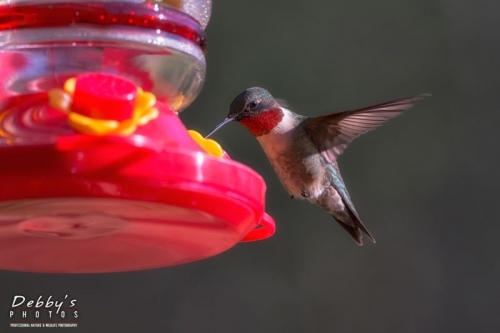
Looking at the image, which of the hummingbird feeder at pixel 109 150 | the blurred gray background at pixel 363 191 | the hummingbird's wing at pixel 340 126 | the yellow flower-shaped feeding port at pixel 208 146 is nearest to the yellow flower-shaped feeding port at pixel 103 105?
the hummingbird feeder at pixel 109 150

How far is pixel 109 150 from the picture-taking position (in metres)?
1.66

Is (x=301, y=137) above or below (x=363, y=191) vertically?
below

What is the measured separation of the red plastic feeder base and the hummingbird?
799 millimetres

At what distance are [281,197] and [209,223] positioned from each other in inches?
132

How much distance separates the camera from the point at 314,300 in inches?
207

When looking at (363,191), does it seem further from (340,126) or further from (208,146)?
(208,146)

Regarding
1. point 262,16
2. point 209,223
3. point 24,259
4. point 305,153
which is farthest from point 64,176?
point 262,16

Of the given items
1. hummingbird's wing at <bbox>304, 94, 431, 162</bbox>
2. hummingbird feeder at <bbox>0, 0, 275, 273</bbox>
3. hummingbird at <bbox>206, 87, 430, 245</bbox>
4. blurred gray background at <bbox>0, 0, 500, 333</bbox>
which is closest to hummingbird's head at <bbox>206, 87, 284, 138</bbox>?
hummingbird at <bbox>206, 87, 430, 245</bbox>

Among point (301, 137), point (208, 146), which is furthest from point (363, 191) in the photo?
point (208, 146)

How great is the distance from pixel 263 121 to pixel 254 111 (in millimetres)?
61

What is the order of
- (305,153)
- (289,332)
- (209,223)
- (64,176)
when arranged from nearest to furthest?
(64,176) → (209,223) → (305,153) → (289,332)

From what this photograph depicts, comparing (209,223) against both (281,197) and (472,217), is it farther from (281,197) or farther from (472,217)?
(472,217)

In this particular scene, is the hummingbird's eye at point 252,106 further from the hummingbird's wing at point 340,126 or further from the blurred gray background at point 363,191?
the blurred gray background at point 363,191

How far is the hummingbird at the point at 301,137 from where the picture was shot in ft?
9.72
